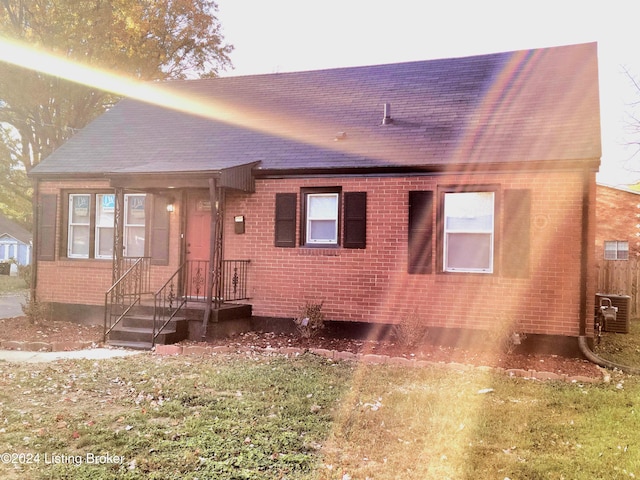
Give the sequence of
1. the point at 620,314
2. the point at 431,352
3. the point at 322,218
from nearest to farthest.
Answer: the point at 431,352, the point at 322,218, the point at 620,314

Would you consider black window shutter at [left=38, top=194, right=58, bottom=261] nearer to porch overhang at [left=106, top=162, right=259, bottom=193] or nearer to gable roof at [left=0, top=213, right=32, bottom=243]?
porch overhang at [left=106, top=162, right=259, bottom=193]

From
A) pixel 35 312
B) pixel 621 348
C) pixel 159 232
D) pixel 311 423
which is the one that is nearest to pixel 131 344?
pixel 159 232

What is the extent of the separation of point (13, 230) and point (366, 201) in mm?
48862

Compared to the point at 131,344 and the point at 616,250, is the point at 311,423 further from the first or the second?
the point at 616,250

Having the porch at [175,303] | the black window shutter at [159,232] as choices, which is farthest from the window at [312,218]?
the black window shutter at [159,232]

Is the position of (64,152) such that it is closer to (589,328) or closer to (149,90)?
(149,90)

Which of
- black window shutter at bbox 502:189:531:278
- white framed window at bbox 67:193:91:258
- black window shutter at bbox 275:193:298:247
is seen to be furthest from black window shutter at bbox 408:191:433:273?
white framed window at bbox 67:193:91:258

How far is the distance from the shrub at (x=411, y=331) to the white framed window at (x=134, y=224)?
20.3 ft

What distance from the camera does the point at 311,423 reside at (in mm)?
5129

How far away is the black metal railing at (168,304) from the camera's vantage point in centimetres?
950

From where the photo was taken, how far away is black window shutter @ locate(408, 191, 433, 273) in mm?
9836

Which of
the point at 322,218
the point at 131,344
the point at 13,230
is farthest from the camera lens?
the point at 13,230

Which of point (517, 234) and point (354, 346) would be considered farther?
point (354, 346)

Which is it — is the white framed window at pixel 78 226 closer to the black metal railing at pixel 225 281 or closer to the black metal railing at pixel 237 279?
the black metal railing at pixel 225 281
